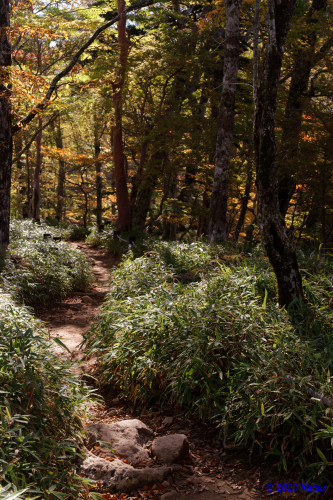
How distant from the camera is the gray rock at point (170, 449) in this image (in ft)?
10.4

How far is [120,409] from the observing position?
4.12m

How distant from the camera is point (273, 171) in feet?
15.5

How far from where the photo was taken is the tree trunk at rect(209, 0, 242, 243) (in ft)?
28.6

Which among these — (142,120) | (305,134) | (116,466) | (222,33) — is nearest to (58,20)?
(142,120)

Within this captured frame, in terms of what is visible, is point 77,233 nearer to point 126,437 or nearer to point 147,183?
point 147,183

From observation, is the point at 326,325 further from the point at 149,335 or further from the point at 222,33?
the point at 222,33

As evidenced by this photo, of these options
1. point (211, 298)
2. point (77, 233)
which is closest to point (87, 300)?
point (211, 298)

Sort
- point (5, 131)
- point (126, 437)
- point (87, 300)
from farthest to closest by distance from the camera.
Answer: point (5, 131) → point (87, 300) → point (126, 437)

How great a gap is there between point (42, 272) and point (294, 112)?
7.30 meters

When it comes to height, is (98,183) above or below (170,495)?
above

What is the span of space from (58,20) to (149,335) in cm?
1268

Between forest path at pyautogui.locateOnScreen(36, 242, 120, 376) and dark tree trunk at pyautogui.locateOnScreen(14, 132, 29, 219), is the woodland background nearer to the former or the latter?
forest path at pyautogui.locateOnScreen(36, 242, 120, 376)

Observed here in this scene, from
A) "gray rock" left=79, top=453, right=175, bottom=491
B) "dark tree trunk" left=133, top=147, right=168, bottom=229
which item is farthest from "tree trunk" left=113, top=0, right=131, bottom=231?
"gray rock" left=79, top=453, right=175, bottom=491

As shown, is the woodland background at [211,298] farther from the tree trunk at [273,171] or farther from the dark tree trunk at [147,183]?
the dark tree trunk at [147,183]
